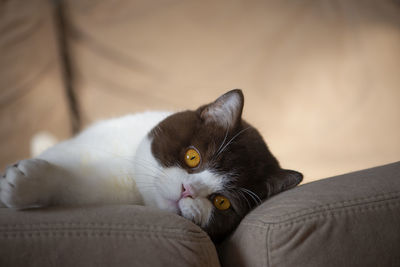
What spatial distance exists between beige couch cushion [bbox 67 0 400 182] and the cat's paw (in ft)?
3.70

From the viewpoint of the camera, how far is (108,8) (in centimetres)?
197

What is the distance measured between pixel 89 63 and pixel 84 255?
1497 mm

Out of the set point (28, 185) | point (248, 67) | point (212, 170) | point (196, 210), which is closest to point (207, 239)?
point (196, 210)

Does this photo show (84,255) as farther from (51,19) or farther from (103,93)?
(51,19)

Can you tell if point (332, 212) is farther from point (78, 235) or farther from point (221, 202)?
point (78, 235)

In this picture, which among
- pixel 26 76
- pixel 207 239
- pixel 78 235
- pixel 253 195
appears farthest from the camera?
pixel 26 76

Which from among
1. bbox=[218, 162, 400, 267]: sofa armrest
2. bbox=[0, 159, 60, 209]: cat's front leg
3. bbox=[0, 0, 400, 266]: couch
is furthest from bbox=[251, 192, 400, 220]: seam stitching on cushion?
bbox=[0, 0, 400, 266]: couch

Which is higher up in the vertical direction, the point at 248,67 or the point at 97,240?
the point at 248,67

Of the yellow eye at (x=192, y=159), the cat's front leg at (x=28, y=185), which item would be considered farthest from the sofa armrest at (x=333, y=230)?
the cat's front leg at (x=28, y=185)

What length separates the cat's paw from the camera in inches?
33.0

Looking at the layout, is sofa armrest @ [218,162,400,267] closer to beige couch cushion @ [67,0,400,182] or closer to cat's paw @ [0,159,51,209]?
cat's paw @ [0,159,51,209]

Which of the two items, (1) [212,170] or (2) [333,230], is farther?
(1) [212,170]

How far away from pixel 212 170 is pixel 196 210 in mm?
131

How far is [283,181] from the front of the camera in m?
1.07
